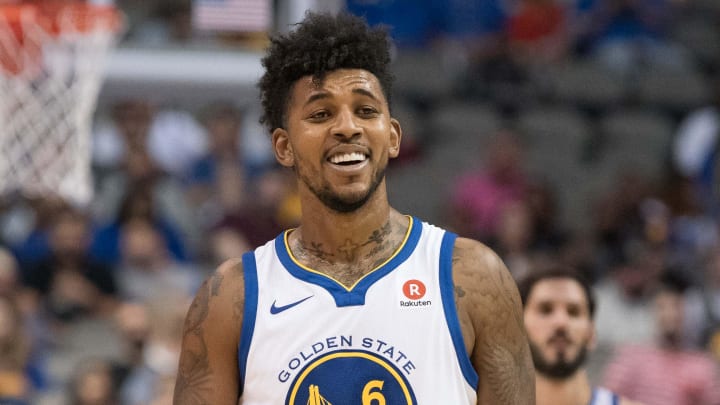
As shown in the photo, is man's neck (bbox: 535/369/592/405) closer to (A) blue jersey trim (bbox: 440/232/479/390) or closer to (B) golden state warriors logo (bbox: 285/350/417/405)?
(A) blue jersey trim (bbox: 440/232/479/390)

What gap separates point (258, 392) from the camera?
118 inches

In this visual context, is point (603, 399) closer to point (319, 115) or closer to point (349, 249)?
point (349, 249)

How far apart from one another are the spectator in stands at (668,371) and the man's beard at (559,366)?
10.3 ft

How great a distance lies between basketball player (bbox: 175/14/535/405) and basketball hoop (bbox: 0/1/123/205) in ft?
11.2

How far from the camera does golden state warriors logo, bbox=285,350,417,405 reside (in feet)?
9.58

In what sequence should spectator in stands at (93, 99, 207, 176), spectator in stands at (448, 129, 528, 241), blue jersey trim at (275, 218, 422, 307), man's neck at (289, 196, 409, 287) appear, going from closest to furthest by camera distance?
blue jersey trim at (275, 218, 422, 307)
man's neck at (289, 196, 409, 287)
spectator in stands at (93, 99, 207, 176)
spectator in stands at (448, 129, 528, 241)

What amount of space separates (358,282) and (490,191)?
20.8ft

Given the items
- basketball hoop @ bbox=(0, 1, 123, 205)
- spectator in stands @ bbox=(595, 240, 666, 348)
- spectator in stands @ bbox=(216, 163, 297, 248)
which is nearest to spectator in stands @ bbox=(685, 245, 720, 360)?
spectator in stands @ bbox=(595, 240, 666, 348)

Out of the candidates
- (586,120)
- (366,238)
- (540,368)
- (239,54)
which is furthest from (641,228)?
(366,238)

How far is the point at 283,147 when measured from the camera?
3.19 m

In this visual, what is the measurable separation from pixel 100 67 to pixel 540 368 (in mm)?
3599

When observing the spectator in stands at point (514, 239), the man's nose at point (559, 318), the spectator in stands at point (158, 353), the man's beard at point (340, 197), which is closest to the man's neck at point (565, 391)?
the man's nose at point (559, 318)

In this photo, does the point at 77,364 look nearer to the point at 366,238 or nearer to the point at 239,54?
the point at 239,54

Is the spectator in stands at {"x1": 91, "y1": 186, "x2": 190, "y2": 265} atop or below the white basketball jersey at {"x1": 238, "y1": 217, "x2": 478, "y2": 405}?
atop
